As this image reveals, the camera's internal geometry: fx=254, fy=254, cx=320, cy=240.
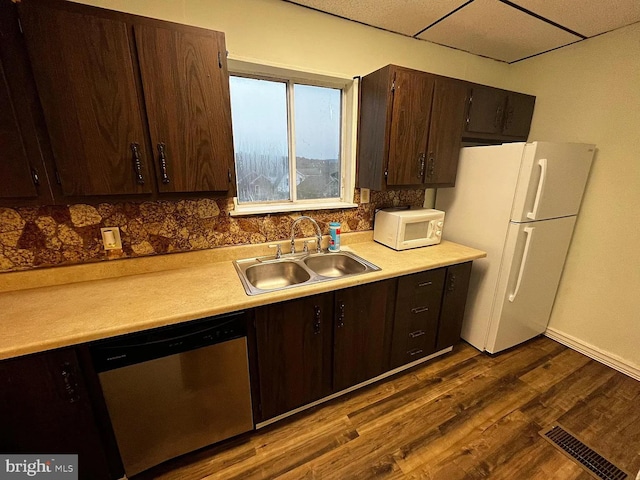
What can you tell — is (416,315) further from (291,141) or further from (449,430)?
(291,141)

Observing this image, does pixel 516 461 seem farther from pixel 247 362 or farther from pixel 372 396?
pixel 247 362

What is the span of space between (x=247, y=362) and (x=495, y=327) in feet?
6.15

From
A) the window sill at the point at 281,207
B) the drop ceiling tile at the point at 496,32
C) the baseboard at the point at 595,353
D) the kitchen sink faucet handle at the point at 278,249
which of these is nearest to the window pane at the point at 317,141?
the window sill at the point at 281,207

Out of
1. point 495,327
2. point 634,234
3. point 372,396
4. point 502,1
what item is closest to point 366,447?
point 372,396

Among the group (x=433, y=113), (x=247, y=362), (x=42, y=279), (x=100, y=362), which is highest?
(x=433, y=113)

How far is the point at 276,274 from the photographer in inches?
69.6

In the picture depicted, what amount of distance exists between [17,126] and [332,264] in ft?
5.55

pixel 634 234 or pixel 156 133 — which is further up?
pixel 156 133

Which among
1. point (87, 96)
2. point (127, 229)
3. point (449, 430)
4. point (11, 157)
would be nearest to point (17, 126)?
point (11, 157)

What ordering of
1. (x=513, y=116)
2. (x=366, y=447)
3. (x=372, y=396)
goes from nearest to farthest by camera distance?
1. (x=366, y=447)
2. (x=372, y=396)
3. (x=513, y=116)

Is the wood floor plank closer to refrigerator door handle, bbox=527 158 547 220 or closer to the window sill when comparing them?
refrigerator door handle, bbox=527 158 547 220

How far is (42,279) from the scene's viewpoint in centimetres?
133

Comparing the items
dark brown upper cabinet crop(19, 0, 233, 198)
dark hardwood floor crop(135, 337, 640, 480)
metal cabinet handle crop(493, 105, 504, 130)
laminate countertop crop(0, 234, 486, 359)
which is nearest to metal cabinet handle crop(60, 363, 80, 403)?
laminate countertop crop(0, 234, 486, 359)

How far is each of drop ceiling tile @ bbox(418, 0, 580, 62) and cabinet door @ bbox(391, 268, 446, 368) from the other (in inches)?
65.8
